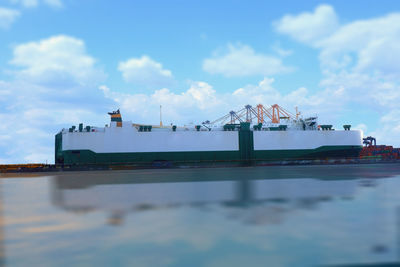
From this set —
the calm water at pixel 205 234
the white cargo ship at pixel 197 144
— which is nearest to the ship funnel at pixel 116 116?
the white cargo ship at pixel 197 144

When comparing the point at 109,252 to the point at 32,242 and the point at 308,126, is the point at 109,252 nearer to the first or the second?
the point at 32,242

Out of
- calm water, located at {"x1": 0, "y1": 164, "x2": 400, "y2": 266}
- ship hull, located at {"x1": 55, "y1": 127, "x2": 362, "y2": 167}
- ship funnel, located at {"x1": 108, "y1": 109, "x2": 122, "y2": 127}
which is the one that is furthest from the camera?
ship funnel, located at {"x1": 108, "y1": 109, "x2": 122, "y2": 127}

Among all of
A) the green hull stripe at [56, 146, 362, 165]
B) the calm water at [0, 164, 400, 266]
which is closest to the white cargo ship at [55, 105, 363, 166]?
the green hull stripe at [56, 146, 362, 165]

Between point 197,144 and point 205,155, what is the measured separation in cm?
157

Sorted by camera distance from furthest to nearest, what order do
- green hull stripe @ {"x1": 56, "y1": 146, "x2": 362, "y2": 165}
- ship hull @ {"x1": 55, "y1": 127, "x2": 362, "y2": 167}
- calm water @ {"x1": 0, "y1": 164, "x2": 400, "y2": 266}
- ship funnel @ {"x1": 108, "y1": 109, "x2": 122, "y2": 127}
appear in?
ship funnel @ {"x1": 108, "y1": 109, "x2": 122, "y2": 127} → ship hull @ {"x1": 55, "y1": 127, "x2": 362, "y2": 167} → green hull stripe @ {"x1": 56, "y1": 146, "x2": 362, "y2": 165} → calm water @ {"x1": 0, "y1": 164, "x2": 400, "y2": 266}

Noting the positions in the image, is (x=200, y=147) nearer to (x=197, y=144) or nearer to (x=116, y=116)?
(x=197, y=144)

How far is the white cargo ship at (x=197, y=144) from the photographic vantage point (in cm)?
3003

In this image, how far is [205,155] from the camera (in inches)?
1224

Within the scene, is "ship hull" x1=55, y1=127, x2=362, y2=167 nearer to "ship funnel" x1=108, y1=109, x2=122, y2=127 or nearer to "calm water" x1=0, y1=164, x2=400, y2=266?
"ship funnel" x1=108, y1=109, x2=122, y2=127

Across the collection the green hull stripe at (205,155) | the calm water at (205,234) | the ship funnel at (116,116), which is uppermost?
the ship funnel at (116,116)

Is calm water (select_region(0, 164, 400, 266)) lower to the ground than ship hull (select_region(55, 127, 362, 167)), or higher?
lower

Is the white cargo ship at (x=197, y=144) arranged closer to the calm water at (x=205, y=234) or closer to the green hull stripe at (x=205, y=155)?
the green hull stripe at (x=205, y=155)

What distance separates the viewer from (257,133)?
3200 centimetres

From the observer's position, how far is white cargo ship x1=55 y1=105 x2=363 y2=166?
1182 inches
